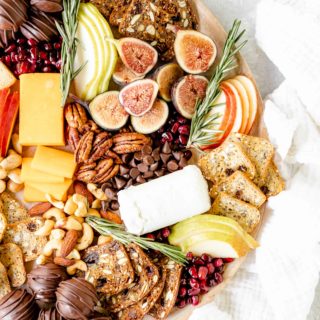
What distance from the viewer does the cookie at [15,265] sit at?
2781mm

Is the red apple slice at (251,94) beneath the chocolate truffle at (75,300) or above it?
above

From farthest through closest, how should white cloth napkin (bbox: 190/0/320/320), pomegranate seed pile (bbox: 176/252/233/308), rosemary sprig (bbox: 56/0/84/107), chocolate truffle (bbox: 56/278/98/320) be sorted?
white cloth napkin (bbox: 190/0/320/320)
pomegranate seed pile (bbox: 176/252/233/308)
rosemary sprig (bbox: 56/0/84/107)
chocolate truffle (bbox: 56/278/98/320)

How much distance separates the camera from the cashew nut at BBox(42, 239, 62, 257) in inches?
108

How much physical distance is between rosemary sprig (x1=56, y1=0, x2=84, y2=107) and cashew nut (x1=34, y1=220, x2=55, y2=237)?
549 millimetres

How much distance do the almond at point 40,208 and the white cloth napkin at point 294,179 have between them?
84cm

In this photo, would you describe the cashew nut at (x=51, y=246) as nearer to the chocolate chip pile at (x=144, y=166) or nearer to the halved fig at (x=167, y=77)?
the chocolate chip pile at (x=144, y=166)

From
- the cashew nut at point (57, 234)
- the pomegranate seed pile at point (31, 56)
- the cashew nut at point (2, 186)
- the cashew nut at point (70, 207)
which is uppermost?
the pomegranate seed pile at point (31, 56)

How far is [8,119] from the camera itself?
9.09 feet

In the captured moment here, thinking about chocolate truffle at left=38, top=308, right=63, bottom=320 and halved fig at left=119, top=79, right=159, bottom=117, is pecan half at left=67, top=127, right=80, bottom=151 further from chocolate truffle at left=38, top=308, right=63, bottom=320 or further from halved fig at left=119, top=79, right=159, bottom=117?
chocolate truffle at left=38, top=308, right=63, bottom=320

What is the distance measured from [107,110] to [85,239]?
59 centimetres

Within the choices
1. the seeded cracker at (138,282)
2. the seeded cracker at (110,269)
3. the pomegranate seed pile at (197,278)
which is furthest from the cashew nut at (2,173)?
the pomegranate seed pile at (197,278)

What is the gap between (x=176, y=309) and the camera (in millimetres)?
Answer: 2848

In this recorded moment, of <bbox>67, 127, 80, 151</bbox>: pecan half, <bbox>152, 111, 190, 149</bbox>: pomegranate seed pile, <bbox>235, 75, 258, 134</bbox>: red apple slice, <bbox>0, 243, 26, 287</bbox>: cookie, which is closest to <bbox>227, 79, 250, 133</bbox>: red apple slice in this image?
<bbox>235, 75, 258, 134</bbox>: red apple slice

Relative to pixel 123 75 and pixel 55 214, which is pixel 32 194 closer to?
pixel 55 214
